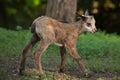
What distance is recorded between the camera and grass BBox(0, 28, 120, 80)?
13.3 metres

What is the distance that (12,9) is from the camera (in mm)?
27484

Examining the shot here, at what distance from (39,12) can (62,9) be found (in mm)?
10495

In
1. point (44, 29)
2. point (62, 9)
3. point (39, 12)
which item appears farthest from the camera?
point (39, 12)

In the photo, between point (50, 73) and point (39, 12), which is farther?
point (39, 12)

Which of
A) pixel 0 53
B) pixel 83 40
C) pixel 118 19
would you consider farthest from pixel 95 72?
pixel 118 19

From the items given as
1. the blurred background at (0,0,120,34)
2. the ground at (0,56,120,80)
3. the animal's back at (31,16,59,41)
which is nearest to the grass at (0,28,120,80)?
the ground at (0,56,120,80)

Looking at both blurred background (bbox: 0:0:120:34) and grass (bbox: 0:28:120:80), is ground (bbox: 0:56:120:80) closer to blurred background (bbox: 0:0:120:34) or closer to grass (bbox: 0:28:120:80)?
grass (bbox: 0:28:120:80)

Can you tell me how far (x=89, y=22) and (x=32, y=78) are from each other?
6.89 feet

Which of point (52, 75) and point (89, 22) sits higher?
point (89, 22)

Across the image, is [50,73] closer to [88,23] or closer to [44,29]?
[44,29]

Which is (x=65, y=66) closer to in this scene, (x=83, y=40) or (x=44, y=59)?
(x=44, y=59)

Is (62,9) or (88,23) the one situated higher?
(62,9)

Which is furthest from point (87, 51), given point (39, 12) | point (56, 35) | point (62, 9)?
point (39, 12)

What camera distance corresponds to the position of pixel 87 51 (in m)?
15.2
